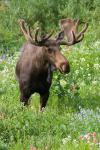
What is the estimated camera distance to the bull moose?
9609mm

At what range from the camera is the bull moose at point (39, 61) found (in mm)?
9609

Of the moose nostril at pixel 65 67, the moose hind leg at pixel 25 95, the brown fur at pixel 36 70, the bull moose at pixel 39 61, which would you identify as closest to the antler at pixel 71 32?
the bull moose at pixel 39 61

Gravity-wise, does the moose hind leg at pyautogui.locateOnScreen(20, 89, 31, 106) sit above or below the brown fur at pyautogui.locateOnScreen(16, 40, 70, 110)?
below

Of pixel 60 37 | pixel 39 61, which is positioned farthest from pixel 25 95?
pixel 60 37

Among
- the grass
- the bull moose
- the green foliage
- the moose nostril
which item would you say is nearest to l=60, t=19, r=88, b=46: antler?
the bull moose

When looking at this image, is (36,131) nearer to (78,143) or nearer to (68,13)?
(78,143)

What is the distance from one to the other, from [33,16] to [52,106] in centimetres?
1138

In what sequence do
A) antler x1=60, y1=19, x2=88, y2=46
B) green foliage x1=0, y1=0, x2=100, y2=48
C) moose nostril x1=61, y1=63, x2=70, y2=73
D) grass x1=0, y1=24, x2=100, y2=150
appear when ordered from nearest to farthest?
grass x1=0, y1=24, x2=100, y2=150 < moose nostril x1=61, y1=63, x2=70, y2=73 < antler x1=60, y1=19, x2=88, y2=46 < green foliage x1=0, y1=0, x2=100, y2=48

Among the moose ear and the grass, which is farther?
the moose ear

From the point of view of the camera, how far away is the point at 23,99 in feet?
33.5

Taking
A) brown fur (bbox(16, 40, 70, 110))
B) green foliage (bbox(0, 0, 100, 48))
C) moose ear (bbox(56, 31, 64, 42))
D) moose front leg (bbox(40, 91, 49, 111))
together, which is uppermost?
moose ear (bbox(56, 31, 64, 42))

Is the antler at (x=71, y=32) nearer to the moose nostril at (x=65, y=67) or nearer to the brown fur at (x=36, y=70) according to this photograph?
the brown fur at (x=36, y=70)

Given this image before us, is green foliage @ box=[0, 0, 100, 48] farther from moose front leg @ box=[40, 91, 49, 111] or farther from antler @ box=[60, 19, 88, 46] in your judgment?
moose front leg @ box=[40, 91, 49, 111]

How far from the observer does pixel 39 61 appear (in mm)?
9891
